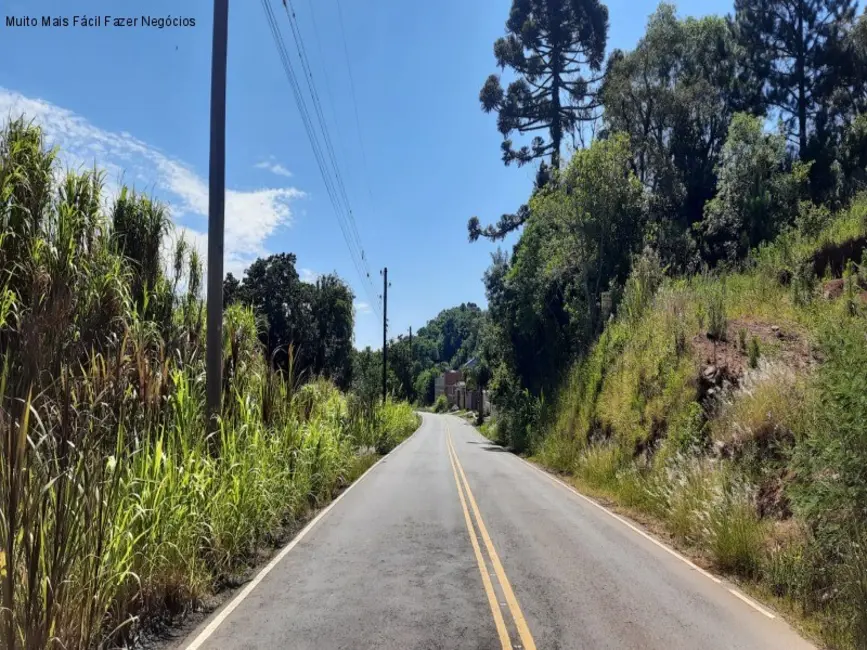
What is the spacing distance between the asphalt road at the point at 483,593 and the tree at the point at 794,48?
39.4 metres

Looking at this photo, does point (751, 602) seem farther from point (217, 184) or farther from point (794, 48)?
point (794, 48)

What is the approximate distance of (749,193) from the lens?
29344 mm

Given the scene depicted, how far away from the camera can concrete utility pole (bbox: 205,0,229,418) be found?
8648mm

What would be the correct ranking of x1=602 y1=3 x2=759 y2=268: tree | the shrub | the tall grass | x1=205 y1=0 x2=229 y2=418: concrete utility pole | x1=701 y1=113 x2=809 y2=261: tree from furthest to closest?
x1=602 y1=3 x2=759 y2=268: tree
x1=701 y1=113 x2=809 y2=261: tree
the shrub
x1=205 y1=0 x2=229 y2=418: concrete utility pole
the tall grass

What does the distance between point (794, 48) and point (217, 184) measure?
1776 inches

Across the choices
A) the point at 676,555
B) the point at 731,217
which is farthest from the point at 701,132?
the point at 676,555

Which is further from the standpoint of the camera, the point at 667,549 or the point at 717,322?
the point at 717,322

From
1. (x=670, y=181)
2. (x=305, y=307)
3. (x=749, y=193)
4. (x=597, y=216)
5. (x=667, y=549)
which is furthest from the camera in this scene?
(x=305, y=307)

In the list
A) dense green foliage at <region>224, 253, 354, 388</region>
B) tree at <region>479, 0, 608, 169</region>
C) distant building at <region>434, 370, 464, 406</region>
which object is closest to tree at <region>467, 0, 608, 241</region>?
tree at <region>479, 0, 608, 169</region>

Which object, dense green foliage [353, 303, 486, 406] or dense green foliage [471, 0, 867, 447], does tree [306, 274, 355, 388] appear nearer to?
dense green foliage [353, 303, 486, 406]

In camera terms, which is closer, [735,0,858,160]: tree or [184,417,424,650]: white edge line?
[184,417,424,650]: white edge line

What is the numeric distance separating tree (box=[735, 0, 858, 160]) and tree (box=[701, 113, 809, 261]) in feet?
26.4

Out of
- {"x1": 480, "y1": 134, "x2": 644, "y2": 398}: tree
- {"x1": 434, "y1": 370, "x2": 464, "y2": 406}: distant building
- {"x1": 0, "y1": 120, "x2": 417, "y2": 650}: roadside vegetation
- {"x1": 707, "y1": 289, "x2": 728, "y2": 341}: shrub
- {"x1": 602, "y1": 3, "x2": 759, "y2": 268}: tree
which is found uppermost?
{"x1": 602, "y1": 3, "x2": 759, "y2": 268}: tree

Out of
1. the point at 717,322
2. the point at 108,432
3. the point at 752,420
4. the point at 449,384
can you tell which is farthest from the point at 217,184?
the point at 449,384
